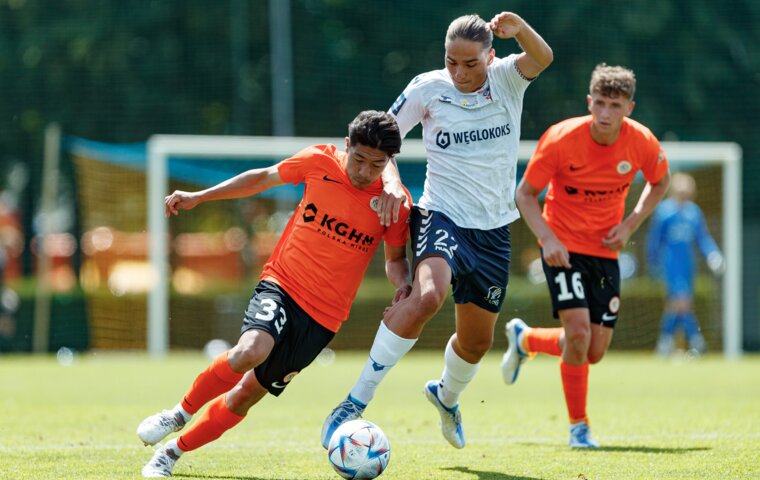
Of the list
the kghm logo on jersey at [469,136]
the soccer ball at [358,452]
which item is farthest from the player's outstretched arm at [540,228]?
the soccer ball at [358,452]

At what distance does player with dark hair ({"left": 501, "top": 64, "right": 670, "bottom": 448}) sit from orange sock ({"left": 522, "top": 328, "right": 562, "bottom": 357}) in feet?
1.38

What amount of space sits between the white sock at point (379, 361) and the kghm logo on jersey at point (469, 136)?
119 centimetres

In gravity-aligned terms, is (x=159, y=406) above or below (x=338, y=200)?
below

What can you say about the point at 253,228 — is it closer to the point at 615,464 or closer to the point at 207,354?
the point at 207,354

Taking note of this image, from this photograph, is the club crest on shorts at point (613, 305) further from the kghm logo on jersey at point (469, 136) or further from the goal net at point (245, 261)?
the goal net at point (245, 261)

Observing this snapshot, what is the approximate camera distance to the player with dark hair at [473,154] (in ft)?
20.6

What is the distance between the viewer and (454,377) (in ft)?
22.6

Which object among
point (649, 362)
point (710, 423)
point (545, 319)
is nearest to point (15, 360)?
point (545, 319)

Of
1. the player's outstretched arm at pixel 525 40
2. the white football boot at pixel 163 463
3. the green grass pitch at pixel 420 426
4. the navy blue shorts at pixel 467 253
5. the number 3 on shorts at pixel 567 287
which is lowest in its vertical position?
the green grass pitch at pixel 420 426

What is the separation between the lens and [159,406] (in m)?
9.55

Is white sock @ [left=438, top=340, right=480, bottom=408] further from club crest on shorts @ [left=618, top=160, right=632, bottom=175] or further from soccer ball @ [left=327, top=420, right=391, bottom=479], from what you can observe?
club crest on shorts @ [left=618, top=160, right=632, bottom=175]

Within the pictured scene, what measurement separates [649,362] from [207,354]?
637 cm

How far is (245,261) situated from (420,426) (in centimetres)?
1320

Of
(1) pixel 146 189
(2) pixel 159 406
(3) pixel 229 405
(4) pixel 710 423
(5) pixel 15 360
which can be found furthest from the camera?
(1) pixel 146 189
